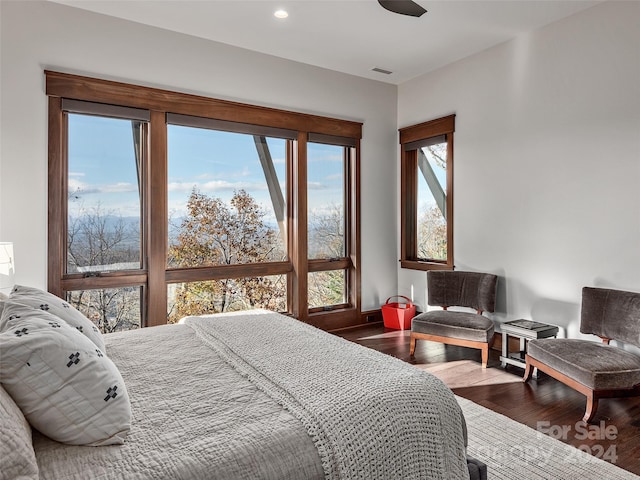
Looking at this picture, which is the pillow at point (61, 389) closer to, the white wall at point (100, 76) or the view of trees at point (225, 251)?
the white wall at point (100, 76)

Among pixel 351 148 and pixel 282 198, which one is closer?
pixel 282 198

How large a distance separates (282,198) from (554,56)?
9.46 feet

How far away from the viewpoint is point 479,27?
382 cm

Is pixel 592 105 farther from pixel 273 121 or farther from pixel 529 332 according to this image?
pixel 273 121

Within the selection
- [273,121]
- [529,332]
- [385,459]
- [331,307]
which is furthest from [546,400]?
[273,121]

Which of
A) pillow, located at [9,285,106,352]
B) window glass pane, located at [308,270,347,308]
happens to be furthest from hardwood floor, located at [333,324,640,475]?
pillow, located at [9,285,106,352]

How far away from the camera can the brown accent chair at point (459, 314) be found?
3.66 m

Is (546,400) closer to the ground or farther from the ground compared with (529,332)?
closer to the ground

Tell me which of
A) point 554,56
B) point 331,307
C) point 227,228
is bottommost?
point 331,307

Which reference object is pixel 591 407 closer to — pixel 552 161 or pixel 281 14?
pixel 552 161

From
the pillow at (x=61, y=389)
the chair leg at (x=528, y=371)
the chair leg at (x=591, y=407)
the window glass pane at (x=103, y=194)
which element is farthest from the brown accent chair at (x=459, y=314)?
the pillow at (x=61, y=389)

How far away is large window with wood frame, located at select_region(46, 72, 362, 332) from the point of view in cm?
354

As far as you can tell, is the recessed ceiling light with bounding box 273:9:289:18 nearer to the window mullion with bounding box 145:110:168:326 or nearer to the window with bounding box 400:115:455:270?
the window mullion with bounding box 145:110:168:326

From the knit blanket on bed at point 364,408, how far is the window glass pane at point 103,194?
2.20 metres
